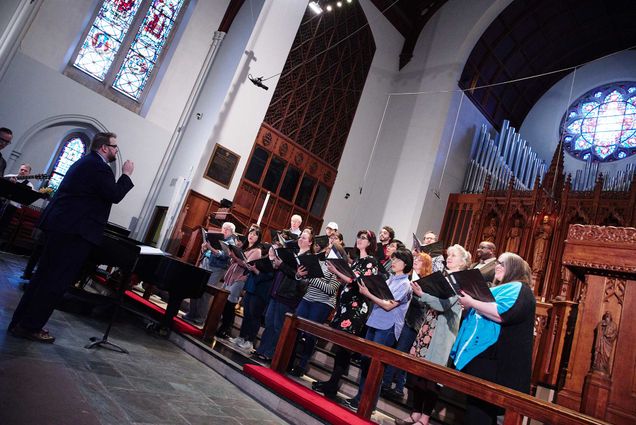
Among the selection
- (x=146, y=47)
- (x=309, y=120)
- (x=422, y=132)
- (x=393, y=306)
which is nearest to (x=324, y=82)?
(x=309, y=120)

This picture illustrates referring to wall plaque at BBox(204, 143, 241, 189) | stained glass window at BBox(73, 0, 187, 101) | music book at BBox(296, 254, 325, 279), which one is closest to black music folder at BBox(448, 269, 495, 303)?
music book at BBox(296, 254, 325, 279)

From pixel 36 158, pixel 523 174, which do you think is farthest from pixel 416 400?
pixel 523 174

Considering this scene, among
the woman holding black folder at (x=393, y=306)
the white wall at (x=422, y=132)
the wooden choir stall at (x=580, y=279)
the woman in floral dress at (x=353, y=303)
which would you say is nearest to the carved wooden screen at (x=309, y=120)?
the white wall at (x=422, y=132)

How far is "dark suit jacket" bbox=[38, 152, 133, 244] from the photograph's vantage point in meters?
2.66

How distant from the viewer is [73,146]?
8.67 metres

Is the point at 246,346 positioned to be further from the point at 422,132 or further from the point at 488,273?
the point at 422,132

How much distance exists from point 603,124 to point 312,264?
11239mm

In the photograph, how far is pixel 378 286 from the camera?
311 centimetres

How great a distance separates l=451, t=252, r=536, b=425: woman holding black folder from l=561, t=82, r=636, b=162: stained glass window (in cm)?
1070

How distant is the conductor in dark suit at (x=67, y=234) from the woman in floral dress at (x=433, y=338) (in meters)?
2.18

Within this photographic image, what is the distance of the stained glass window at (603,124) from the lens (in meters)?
10.9

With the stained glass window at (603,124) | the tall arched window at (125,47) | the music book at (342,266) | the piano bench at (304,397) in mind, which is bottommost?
the piano bench at (304,397)

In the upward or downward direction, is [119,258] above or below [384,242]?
below

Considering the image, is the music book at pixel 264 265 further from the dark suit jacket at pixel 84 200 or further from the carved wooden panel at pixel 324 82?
the carved wooden panel at pixel 324 82
